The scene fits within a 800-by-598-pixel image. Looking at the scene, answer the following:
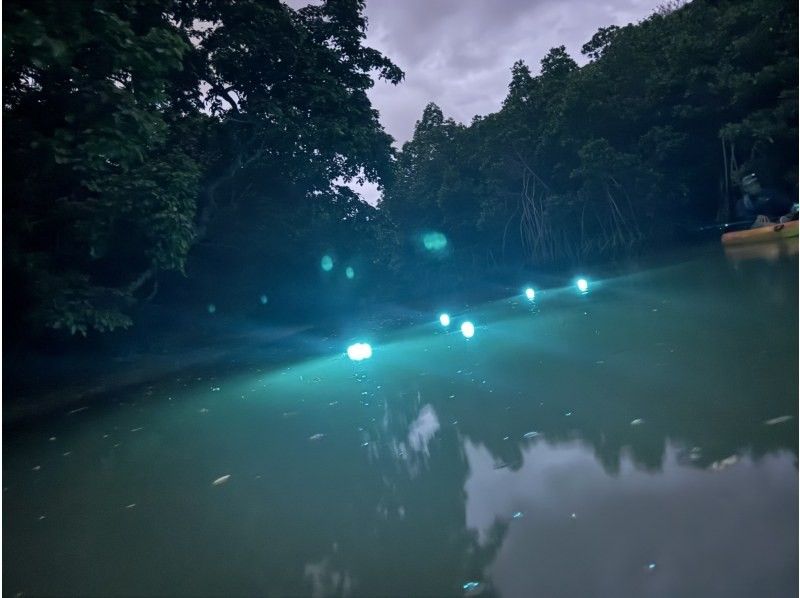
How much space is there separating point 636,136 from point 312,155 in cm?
1646

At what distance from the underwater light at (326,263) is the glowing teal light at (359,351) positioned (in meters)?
7.95

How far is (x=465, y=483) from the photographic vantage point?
2.39m

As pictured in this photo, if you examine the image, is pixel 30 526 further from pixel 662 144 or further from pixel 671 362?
pixel 662 144

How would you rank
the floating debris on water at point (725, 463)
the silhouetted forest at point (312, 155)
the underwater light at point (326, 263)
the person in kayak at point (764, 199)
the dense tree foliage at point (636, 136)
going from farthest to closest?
the person in kayak at point (764, 199) < the underwater light at point (326, 263) < the dense tree foliage at point (636, 136) < the silhouetted forest at point (312, 155) < the floating debris on water at point (725, 463)

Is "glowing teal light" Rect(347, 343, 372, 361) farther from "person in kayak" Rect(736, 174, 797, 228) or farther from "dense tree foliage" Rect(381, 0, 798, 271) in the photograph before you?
"person in kayak" Rect(736, 174, 797, 228)

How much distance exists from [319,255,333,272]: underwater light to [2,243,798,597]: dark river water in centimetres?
1101

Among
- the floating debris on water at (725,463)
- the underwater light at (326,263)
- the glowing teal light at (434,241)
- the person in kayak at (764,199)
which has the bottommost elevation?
the floating debris on water at (725,463)

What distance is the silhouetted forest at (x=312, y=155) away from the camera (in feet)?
20.3

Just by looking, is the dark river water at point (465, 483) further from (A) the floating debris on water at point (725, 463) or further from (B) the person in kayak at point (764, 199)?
(B) the person in kayak at point (764, 199)

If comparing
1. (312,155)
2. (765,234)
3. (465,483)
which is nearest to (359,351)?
(465,483)

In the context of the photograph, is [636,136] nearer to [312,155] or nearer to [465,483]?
[312,155]

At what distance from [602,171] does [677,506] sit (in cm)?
2058

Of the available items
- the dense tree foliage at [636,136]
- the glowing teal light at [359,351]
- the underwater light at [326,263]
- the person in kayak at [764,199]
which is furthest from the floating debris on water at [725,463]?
the person in kayak at [764,199]

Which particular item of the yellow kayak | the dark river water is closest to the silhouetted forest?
the dark river water
